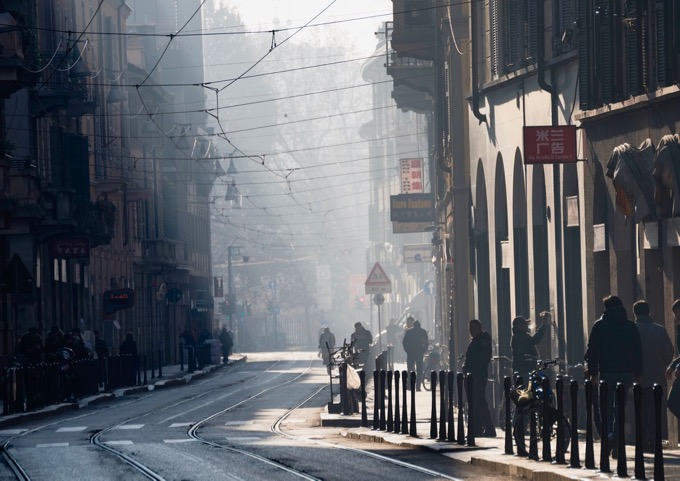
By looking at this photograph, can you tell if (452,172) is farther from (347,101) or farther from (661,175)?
(347,101)

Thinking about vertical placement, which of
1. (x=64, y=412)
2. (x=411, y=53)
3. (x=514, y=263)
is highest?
(x=411, y=53)

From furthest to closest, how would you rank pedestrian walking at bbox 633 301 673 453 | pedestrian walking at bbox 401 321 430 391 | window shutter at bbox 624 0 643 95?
pedestrian walking at bbox 401 321 430 391
window shutter at bbox 624 0 643 95
pedestrian walking at bbox 633 301 673 453

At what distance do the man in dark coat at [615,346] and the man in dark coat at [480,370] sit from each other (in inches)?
182

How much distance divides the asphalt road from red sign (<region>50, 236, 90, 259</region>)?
703 cm

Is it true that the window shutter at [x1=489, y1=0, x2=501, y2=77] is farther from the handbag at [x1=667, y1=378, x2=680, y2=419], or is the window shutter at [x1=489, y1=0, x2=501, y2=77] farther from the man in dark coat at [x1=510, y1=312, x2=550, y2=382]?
the handbag at [x1=667, y1=378, x2=680, y2=419]

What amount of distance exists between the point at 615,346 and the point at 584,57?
22.6 ft

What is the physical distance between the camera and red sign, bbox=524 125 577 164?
82.0 ft

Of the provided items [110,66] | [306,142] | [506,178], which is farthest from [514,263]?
[306,142]

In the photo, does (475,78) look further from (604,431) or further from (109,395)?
(604,431)

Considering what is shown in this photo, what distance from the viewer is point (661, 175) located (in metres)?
21.6

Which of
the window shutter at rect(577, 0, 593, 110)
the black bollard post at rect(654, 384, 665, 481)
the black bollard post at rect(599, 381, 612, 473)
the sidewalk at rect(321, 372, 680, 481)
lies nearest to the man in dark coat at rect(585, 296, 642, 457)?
the sidewalk at rect(321, 372, 680, 481)

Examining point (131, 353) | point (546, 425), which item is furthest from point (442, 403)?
point (131, 353)

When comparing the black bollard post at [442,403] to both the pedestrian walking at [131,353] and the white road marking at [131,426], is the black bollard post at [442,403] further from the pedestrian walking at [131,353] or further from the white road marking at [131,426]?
the pedestrian walking at [131,353]

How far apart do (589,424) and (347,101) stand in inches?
4350
